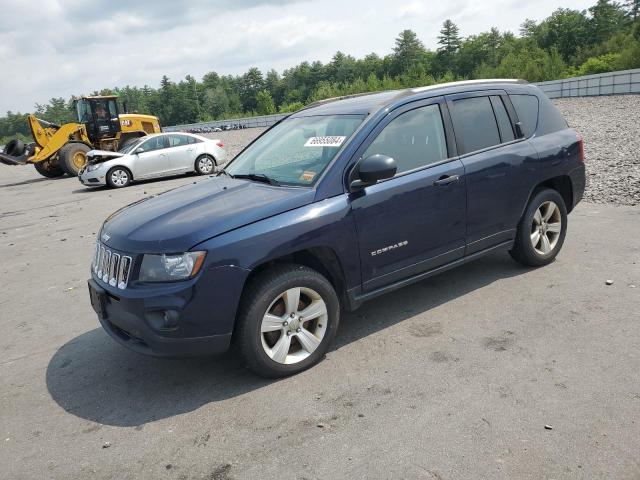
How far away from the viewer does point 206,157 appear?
1716cm

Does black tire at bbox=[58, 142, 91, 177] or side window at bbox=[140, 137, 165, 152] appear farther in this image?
black tire at bbox=[58, 142, 91, 177]

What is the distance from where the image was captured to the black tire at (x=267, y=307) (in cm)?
352

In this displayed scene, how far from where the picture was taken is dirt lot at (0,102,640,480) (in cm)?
285

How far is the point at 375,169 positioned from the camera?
Answer: 12.6ft

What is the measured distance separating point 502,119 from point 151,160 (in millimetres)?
13316

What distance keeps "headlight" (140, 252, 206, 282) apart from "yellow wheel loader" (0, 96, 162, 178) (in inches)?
768

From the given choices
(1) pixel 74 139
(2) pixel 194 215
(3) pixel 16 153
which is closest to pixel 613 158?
(2) pixel 194 215

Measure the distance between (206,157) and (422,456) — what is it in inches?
606

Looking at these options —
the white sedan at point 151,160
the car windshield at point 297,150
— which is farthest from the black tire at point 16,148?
the car windshield at point 297,150

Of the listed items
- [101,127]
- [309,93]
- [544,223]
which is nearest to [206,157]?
[101,127]

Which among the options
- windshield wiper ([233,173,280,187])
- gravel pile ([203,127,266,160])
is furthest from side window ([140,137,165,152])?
windshield wiper ([233,173,280,187])

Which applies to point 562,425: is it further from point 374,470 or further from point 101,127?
point 101,127

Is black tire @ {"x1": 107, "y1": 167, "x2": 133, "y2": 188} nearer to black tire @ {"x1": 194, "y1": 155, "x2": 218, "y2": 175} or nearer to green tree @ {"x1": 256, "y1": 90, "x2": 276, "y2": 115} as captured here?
black tire @ {"x1": 194, "y1": 155, "x2": 218, "y2": 175}

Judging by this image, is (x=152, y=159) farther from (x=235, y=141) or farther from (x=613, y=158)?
(x=235, y=141)
